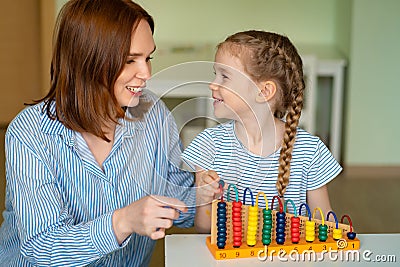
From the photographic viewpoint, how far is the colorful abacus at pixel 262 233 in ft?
4.15

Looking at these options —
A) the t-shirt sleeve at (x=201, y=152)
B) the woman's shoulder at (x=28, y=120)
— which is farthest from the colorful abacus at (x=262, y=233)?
the woman's shoulder at (x=28, y=120)

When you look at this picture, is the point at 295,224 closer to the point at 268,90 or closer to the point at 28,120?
the point at 268,90

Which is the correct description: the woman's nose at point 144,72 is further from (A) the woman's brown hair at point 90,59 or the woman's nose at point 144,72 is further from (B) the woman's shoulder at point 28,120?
(B) the woman's shoulder at point 28,120

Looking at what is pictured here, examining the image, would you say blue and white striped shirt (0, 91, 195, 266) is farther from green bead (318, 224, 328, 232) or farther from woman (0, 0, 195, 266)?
green bead (318, 224, 328, 232)

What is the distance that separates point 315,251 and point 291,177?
272 mm

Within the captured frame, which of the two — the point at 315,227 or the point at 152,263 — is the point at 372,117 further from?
the point at 315,227

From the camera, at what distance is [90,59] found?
1.38m

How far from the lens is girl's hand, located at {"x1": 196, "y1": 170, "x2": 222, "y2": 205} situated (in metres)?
1.30

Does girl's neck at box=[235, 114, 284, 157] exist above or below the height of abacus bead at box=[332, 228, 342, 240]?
above

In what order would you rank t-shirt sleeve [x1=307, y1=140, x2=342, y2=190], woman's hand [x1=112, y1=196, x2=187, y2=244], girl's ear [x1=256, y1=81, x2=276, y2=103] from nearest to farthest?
woman's hand [x1=112, y1=196, x2=187, y2=244] → girl's ear [x1=256, y1=81, x2=276, y2=103] → t-shirt sleeve [x1=307, y1=140, x2=342, y2=190]

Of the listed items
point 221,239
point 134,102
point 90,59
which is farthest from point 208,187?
point 90,59

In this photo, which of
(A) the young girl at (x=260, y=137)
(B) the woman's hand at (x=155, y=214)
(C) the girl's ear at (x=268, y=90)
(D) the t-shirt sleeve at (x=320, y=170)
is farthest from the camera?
(D) the t-shirt sleeve at (x=320, y=170)

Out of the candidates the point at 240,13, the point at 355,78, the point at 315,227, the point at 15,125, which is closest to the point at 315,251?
the point at 315,227

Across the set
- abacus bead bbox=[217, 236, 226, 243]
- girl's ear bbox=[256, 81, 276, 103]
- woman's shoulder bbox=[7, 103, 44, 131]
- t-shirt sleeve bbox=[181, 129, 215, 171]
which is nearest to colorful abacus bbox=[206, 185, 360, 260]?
abacus bead bbox=[217, 236, 226, 243]
